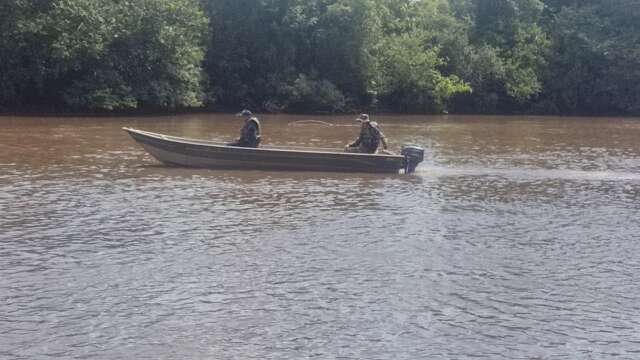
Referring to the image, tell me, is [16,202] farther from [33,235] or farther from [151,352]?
[151,352]

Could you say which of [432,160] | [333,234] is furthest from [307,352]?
[432,160]

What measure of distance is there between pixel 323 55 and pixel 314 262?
121 ft

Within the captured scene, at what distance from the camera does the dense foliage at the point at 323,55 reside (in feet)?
125

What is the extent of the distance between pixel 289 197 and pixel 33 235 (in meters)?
5.59

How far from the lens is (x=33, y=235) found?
12844mm

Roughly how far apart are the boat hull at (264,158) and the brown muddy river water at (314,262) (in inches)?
13.1

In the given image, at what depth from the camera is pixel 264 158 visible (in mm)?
20219

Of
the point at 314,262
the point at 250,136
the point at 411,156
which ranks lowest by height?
the point at 314,262

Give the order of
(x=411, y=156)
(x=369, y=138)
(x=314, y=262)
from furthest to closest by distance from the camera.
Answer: (x=369, y=138) < (x=411, y=156) < (x=314, y=262)

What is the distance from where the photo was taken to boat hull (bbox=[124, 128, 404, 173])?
20125 millimetres

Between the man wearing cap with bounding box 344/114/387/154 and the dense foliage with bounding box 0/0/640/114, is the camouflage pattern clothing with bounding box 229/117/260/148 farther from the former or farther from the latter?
the dense foliage with bounding box 0/0/640/114

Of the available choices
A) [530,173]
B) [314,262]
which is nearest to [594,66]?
[530,173]

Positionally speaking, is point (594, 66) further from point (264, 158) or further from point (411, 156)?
point (264, 158)

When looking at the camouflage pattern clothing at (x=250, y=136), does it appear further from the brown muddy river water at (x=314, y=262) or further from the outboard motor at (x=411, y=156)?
the outboard motor at (x=411, y=156)
